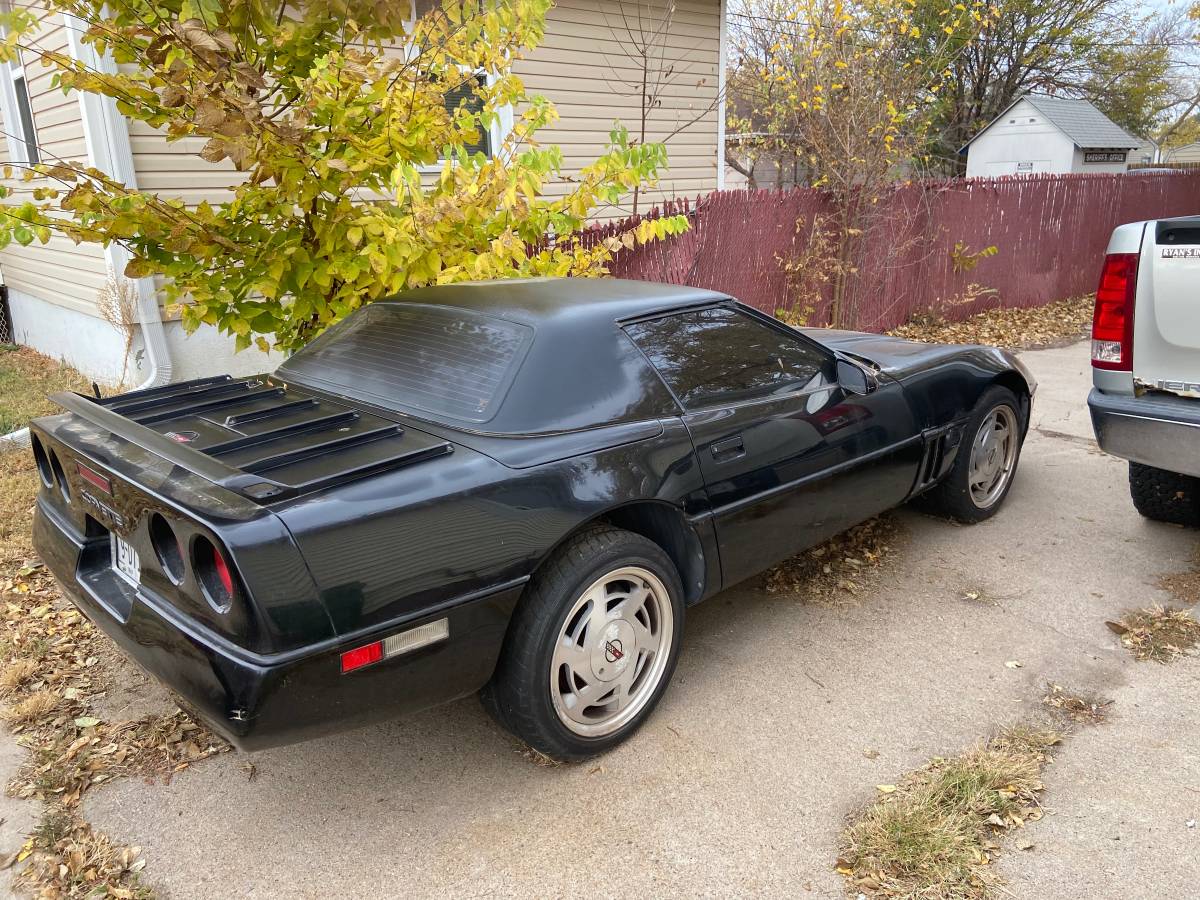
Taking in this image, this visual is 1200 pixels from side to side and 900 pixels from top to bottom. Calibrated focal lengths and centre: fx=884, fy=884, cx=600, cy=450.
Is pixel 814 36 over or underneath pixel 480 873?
over

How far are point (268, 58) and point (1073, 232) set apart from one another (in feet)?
38.3

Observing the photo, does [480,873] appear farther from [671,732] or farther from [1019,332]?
Result: [1019,332]

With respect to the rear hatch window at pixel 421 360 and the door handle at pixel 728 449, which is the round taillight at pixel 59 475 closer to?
the rear hatch window at pixel 421 360

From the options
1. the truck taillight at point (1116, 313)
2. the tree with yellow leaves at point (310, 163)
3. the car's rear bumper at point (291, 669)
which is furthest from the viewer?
the truck taillight at point (1116, 313)

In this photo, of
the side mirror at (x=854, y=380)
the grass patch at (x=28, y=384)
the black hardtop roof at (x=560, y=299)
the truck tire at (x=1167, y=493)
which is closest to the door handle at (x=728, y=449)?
the black hardtop roof at (x=560, y=299)

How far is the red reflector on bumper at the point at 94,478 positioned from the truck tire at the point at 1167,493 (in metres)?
4.66

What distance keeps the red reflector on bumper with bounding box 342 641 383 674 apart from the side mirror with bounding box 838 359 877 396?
7.60 feet

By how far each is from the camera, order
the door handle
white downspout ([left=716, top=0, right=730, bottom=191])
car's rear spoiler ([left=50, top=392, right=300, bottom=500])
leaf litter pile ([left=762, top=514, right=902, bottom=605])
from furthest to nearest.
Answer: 1. white downspout ([left=716, top=0, right=730, bottom=191])
2. leaf litter pile ([left=762, top=514, right=902, bottom=605])
3. the door handle
4. car's rear spoiler ([left=50, top=392, right=300, bottom=500])

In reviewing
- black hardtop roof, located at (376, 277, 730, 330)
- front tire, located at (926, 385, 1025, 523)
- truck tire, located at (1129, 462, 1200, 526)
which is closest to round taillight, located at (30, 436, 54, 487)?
black hardtop roof, located at (376, 277, 730, 330)

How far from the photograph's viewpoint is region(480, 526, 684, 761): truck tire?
2.68m

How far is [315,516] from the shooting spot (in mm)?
2238

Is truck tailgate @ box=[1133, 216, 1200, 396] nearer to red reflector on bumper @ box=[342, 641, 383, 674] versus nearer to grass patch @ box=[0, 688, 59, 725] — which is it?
red reflector on bumper @ box=[342, 641, 383, 674]

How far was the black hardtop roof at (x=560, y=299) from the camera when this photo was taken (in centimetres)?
315

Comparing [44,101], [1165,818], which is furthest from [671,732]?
[44,101]
